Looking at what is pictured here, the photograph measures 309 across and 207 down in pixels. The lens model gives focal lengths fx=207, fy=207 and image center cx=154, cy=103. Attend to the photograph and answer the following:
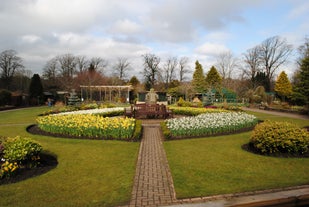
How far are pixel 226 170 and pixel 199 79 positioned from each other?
128 feet

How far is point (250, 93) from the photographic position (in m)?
30.2

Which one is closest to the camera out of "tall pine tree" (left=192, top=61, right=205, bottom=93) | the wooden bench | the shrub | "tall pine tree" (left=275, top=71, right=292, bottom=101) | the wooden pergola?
the shrub

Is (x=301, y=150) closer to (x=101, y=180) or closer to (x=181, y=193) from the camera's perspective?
(x=181, y=193)

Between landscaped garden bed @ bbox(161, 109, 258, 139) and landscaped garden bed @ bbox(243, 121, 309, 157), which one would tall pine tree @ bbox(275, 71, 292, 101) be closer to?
landscaped garden bed @ bbox(161, 109, 258, 139)

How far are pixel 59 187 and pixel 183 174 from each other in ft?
8.99

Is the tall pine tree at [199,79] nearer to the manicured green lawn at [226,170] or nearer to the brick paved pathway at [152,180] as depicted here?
the manicured green lawn at [226,170]

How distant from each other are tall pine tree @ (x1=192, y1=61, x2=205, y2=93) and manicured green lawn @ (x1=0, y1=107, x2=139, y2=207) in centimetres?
3670

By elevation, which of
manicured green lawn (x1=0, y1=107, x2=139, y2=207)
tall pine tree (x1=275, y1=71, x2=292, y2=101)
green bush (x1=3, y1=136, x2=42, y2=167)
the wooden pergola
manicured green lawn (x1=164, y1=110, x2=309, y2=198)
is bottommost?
manicured green lawn (x1=0, y1=107, x2=139, y2=207)

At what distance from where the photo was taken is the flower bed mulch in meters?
4.63

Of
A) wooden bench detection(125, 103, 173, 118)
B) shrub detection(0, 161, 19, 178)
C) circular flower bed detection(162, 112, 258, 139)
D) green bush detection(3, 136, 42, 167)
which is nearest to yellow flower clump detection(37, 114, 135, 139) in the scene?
circular flower bed detection(162, 112, 258, 139)

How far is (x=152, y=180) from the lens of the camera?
4.72m

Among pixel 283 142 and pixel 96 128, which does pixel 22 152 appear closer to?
pixel 96 128

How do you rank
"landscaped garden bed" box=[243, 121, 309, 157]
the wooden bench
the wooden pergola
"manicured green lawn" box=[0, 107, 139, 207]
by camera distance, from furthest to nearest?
the wooden pergola
the wooden bench
"landscaped garden bed" box=[243, 121, 309, 157]
"manicured green lawn" box=[0, 107, 139, 207]

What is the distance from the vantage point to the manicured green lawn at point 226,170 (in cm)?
426
